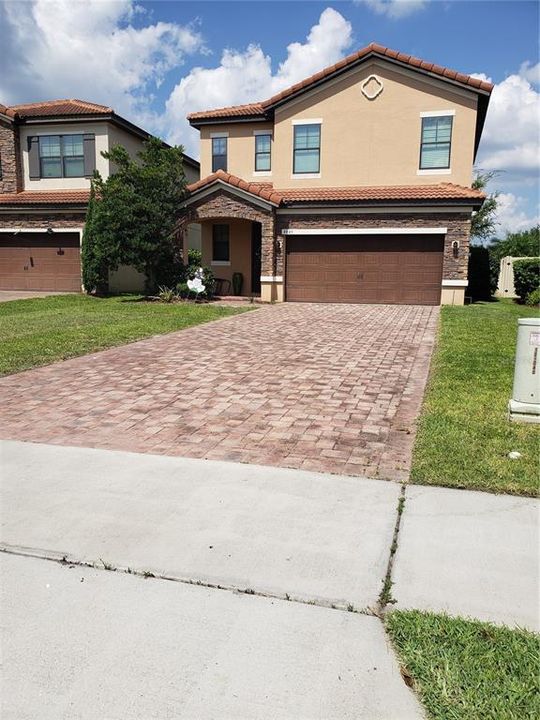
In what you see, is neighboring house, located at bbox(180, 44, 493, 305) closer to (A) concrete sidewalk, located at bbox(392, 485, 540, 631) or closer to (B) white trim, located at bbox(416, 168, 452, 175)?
(B) white trim, located at bbox(416, 168, 452, 175)

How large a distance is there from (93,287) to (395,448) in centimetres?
2084

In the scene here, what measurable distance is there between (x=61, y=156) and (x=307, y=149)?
1152 centimetres

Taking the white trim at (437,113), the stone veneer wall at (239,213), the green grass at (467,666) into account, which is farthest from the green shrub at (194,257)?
the green grass at (467,666)

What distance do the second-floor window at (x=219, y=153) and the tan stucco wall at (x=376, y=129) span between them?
2.90 m

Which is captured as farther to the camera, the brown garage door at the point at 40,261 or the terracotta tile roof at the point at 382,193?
the brown garage door at the point at 40,261

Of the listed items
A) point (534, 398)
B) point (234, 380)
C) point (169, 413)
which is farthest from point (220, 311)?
point (534, 398)

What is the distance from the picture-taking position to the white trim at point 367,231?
2047 centimetres

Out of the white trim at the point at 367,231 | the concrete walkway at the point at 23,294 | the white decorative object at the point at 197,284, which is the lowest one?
the concrete walkway at the point at 23,294

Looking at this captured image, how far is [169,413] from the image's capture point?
6.74 m

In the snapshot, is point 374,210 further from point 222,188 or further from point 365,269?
point 222,188

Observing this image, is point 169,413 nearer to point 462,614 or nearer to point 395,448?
point 395,448

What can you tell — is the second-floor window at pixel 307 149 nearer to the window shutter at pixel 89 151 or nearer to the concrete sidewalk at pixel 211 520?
the window shutter at pixel 89 151

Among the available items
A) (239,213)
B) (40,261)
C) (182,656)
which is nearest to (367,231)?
(239,213)

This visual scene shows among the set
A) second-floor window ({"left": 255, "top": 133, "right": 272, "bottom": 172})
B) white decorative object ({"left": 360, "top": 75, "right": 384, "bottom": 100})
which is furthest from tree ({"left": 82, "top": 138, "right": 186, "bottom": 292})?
white decorative object ({"left": 360, "top": 75, "right": 384, "bottom": 100})
